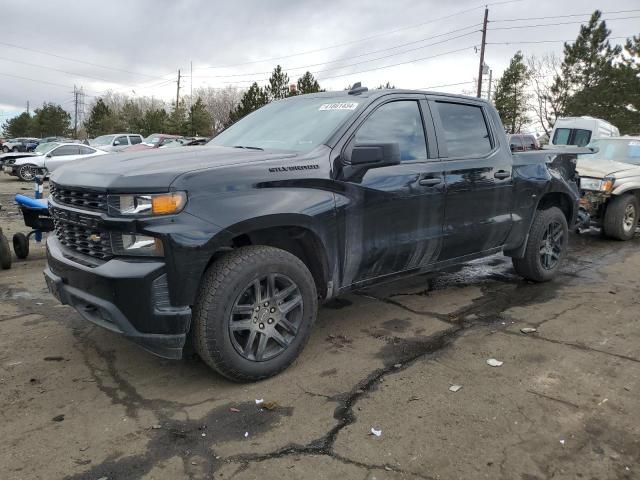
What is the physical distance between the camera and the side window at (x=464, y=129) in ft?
14.8

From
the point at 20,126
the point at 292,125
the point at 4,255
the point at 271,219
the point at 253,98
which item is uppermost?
the point at 253,98

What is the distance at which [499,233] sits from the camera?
5.00m

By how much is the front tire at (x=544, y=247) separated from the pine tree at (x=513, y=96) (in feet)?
141

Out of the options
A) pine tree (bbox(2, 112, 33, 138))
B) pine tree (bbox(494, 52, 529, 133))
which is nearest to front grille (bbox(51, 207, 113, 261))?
pine tree (bbox(494, 52, 529, 133))

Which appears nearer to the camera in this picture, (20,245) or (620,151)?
(20,245)

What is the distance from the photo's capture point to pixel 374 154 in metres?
3.53

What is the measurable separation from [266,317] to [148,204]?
3.36ft

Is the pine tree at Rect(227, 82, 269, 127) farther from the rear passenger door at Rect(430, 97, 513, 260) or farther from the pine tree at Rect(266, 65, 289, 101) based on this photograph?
the rear passenger door at Rect(430, 97, 513, 260)

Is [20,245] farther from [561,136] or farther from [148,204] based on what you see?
[561,136]

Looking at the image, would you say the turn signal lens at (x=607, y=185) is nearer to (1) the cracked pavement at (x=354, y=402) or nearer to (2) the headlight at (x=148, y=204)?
(1) the cracked pavement at (x=354, y=402)

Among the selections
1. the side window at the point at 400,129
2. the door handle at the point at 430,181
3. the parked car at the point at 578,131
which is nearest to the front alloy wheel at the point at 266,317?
the side window at the point at 400,129

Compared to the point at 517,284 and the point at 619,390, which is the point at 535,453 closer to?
the point at 619,390

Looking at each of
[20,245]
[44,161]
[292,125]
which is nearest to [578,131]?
[292,125]

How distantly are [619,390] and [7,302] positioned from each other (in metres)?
5.16
